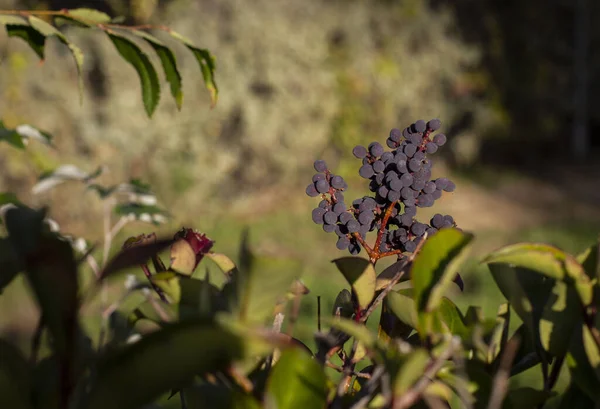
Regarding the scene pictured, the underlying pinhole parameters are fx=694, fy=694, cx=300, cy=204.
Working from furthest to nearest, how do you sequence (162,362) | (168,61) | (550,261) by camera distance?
A: 1. (168,61)
2. (550,261)
3. (162,362)

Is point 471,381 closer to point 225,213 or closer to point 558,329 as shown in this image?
point 558,329

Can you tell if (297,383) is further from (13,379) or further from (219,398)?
(13,379)

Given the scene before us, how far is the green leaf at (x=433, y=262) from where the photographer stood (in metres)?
0.53

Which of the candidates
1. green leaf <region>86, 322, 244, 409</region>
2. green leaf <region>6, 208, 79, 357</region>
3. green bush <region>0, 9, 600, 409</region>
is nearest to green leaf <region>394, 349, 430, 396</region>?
green bush <region>0, 9, 600, 409</region>

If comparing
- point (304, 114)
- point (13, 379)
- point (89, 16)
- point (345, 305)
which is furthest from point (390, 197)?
point (304, 114)

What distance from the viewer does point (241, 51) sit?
22.0 ft

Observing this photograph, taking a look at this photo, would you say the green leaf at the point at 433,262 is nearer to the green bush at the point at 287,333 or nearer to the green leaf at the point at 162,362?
the green bush at the point at 287,333

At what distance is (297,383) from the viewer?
0.48 metres

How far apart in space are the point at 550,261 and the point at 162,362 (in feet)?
1.00

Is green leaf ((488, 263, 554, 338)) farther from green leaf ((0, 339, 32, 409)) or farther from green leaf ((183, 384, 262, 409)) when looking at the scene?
green leaf ((0, 339, 32, 409))

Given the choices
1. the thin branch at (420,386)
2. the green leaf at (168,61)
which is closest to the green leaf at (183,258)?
the thin branch at (420,386)

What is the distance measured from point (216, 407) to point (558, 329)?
294 mm

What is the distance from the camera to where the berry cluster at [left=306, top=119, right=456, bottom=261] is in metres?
0.73

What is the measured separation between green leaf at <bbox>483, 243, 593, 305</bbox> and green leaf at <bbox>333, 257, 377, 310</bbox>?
103 mm
